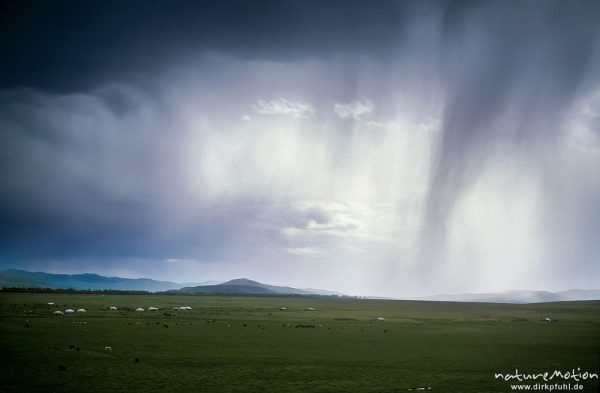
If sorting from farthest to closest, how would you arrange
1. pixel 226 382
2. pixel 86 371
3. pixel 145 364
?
pixel 145 364, pixel 86 371, pixel 226 382

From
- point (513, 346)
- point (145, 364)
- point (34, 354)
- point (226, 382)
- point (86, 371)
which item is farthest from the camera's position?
point (513, 346)

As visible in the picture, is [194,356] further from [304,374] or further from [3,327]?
[3,327]

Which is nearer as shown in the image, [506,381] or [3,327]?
[506,381]

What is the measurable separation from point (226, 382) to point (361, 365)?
10.7 m

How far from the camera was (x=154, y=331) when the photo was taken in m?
48.9

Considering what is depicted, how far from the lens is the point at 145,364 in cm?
2845

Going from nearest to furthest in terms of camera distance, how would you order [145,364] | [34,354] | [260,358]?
1. [145,364]
2. [34,354]
3. [260,358]

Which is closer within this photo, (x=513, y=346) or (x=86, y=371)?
(x=86, y=371)

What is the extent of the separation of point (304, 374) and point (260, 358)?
6.82m

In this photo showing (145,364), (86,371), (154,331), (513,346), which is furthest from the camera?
(154,331)

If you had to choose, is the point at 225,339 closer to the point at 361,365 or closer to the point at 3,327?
the point at 361,365

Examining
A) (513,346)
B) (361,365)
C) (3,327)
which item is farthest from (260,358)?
(3,327)

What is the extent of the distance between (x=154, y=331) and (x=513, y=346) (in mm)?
38485

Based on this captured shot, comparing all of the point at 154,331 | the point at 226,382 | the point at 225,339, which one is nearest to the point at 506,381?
the point at 226,382
